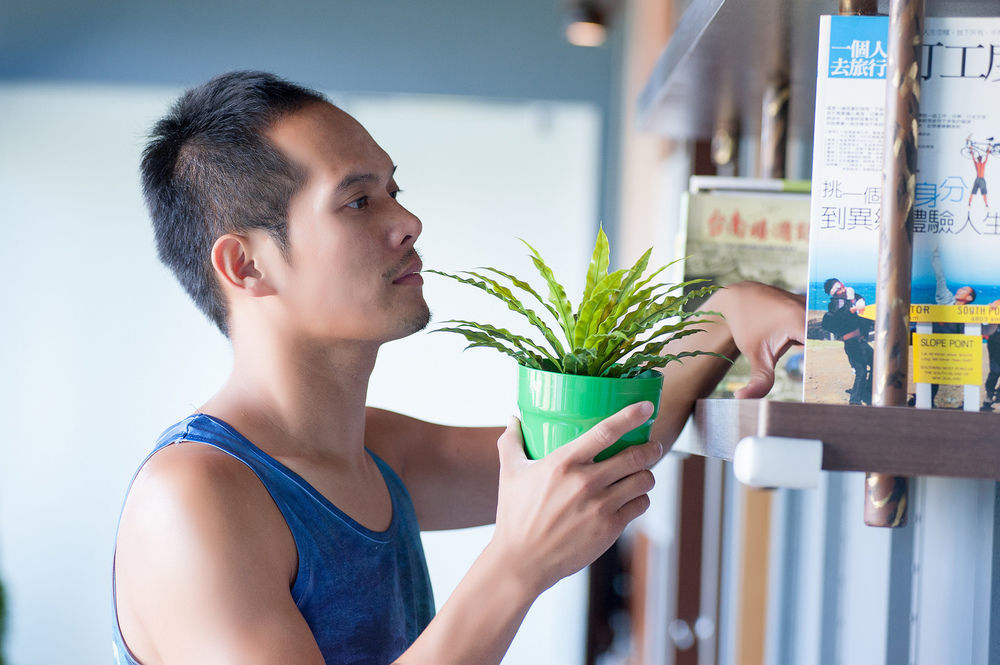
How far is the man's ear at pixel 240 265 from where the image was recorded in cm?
107

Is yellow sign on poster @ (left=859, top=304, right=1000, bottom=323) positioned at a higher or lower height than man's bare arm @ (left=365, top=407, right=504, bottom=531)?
higher

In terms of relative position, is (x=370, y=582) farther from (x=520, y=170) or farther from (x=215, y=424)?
(x=520, y=170)

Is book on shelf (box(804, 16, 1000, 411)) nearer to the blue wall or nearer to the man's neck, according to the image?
the man's neck

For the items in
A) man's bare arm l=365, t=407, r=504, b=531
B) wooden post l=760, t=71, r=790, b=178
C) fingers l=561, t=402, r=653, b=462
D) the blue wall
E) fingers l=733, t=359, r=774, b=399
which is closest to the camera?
fingers l=561, t=402, r=653, b=462

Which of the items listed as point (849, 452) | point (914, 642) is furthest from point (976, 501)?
point (849, 452)

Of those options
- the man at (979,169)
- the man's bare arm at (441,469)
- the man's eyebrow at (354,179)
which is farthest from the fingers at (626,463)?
the man's bare arm at (441,469)

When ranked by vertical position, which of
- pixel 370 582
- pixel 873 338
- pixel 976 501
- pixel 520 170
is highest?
pixel 520 170

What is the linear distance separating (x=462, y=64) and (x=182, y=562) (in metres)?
3.65

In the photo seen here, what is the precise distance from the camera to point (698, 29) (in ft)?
2.68

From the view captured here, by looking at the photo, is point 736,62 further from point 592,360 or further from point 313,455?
point 313,455

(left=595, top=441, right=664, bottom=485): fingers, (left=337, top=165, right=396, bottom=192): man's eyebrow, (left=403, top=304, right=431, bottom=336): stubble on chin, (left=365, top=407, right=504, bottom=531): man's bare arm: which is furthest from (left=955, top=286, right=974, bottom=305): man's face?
(left=365, top=407, right=504, bottom=531): man's bare arm

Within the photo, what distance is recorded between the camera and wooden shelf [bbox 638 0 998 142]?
72cm

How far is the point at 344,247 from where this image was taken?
1.02 metres

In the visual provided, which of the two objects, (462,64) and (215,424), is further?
(462,64)
